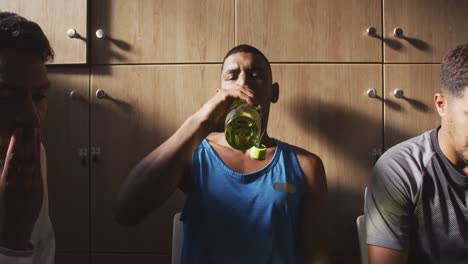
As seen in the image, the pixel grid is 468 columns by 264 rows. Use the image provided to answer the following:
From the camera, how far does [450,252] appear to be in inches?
36.1

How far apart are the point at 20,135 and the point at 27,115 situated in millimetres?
43

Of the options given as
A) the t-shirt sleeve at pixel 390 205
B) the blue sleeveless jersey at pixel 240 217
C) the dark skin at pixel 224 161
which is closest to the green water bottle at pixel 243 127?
the dark skin at pixel 224 161

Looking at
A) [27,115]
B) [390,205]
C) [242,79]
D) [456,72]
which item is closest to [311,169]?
[390,205]

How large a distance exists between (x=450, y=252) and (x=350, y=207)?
0.45m

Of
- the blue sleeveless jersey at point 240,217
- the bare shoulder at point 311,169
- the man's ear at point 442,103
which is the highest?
the man's ear at point 442,103

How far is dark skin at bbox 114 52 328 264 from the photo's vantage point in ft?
2.54

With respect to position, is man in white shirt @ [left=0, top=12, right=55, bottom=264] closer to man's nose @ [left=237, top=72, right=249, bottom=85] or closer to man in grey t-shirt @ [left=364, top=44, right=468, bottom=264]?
man's nose @ [left=237, top=72, right=249, bottom=85]

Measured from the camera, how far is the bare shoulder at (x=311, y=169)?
103 cm

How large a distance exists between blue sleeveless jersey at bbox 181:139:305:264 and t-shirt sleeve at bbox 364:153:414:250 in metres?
0.22

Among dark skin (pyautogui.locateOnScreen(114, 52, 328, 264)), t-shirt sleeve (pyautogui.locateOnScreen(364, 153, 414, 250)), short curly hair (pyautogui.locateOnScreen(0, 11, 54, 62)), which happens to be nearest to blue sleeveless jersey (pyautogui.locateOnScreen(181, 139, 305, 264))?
dark skin (pyautogui.locateOnScreen(114, 52, 328, 264))

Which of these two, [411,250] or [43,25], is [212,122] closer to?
[411,250]

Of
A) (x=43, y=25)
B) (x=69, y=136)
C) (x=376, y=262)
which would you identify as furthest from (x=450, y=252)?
(x=43, y=25)

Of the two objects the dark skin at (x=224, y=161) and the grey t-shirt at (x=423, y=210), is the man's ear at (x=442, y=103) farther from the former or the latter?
the dark skin at (x=224, y=161)

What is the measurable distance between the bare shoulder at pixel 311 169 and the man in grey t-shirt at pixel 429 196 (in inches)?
6.3
